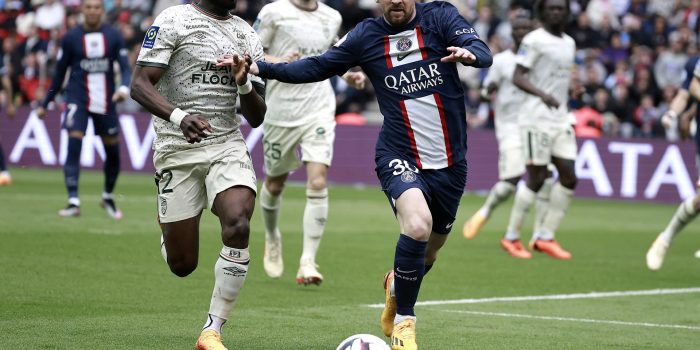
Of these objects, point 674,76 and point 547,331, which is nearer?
point 547,331

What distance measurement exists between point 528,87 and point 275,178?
3698 millimetres

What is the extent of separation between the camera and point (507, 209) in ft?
70.4

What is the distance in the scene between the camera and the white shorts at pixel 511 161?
50.4 ft

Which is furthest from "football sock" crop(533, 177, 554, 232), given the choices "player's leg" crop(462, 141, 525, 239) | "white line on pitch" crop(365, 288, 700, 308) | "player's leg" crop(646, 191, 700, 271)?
"white line on pitch" crop(365, 288, 700, 308)

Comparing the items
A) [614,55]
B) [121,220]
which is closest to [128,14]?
[614,55]

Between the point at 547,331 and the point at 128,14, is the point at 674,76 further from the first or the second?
the point at 547,331

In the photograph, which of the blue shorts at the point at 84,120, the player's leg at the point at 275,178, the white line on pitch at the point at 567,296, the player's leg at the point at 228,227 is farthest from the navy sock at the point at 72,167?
the player's leg at the point at 228,227

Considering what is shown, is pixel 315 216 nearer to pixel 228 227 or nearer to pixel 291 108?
pixel 291 108

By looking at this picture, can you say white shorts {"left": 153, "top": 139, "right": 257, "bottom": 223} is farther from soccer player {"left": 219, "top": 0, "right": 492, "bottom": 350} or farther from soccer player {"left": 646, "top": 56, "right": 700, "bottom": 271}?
soccer player {"left": 646, "top": 56, "right": 700, "bottom": 271}

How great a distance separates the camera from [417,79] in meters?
7.96

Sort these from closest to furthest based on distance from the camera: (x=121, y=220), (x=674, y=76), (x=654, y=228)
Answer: (x=121, y=220), (x=654, y=228), (x=674, y=76)

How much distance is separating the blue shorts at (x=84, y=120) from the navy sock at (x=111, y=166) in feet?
0.71

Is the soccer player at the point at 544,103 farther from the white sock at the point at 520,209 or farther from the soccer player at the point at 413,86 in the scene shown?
the soccer player at the point at 413,86

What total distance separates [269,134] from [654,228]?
890 centimetres
